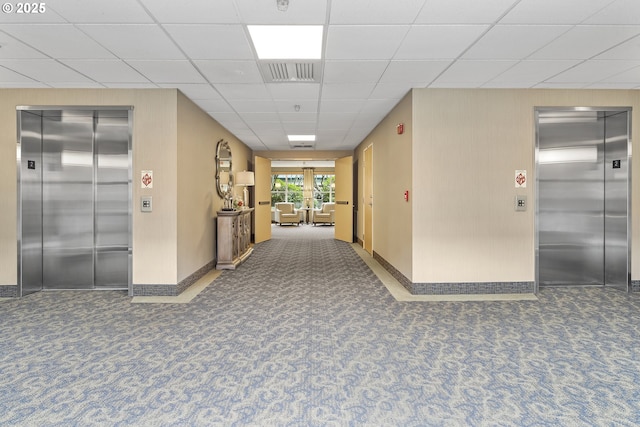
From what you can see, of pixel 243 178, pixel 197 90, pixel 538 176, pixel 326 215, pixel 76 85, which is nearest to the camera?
pixel 76 85

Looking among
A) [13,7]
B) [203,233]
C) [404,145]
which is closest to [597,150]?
[404,145]

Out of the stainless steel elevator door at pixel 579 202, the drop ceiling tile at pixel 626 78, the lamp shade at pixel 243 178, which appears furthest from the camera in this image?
the lamp shade at pixel 243 178

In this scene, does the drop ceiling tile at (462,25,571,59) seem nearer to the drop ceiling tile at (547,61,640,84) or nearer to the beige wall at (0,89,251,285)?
the drop ceiling tile at (547,61,640,84)

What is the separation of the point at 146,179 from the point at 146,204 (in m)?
0.35

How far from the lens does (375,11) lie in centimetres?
296

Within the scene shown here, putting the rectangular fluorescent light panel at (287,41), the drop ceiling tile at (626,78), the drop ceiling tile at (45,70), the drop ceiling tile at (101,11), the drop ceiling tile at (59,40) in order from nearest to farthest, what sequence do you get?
the drop ceiling tile at (101,11)
the drop ceiling tile at (59,40)
the rectangular fluorescent light panel at (287,41)
the drop ceiling tile at (45,70)
the drop ceiling tile at (626,78)

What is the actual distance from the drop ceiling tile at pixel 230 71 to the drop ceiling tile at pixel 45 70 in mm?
1580

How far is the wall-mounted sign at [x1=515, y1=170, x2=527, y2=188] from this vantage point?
511 cm

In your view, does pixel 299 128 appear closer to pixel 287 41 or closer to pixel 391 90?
pixel 391 90

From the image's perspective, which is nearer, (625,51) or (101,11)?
(101,11)

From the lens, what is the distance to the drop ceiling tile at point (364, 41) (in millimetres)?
3254

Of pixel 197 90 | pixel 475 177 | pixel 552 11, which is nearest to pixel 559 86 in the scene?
pixel 475 177

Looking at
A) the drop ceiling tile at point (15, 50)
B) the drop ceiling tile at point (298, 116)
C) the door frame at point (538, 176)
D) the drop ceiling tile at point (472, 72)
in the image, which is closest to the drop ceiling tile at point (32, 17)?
the drop ceiling tile at point (15, 50)

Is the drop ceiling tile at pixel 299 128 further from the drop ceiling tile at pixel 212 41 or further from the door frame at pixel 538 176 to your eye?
the door frame at pixel 538 176
